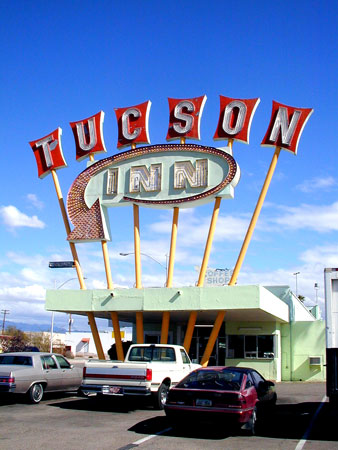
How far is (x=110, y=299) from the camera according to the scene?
1007 inches

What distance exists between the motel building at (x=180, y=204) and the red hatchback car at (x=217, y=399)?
1161 centimetres

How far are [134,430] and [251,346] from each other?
64.8ft

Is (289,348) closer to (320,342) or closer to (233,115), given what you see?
(320,342)

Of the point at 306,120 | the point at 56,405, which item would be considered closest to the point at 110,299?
the point at 56,405

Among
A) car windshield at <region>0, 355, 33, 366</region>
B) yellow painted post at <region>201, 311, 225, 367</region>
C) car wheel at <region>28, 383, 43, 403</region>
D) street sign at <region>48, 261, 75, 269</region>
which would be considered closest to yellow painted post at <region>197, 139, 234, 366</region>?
yellow painted post at <region>201, 311, 225, 367</region>

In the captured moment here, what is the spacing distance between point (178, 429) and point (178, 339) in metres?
22.7

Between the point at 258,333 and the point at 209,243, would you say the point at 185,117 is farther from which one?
the point at 258,333

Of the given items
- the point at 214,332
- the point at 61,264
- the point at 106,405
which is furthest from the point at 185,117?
the point at 106,405

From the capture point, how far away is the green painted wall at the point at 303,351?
3058 centimetres

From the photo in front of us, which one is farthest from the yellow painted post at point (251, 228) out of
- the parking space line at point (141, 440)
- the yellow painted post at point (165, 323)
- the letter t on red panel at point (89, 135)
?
the parking space line at point (141, 440)

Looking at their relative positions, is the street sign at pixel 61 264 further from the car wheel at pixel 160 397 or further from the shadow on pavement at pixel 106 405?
the car wheel at pixel 160 397

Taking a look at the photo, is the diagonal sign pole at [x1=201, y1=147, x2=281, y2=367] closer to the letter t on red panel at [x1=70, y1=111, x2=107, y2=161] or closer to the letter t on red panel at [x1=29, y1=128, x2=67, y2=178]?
the letter t on red panel at [x1=70, y1=111, x2=107, y2=161]

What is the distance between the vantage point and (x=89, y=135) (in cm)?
2927

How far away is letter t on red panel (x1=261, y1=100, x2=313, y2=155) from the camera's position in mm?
25875
